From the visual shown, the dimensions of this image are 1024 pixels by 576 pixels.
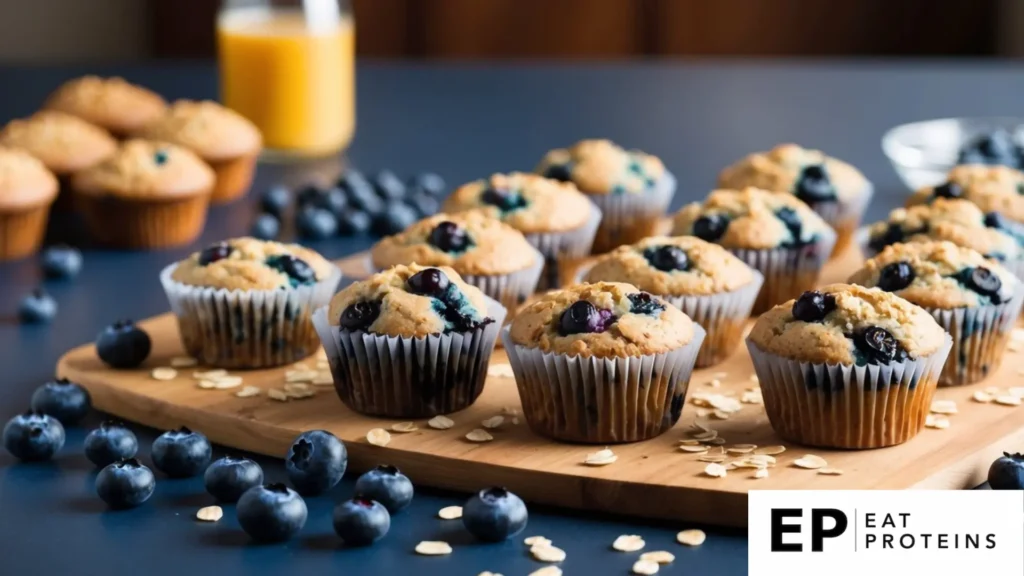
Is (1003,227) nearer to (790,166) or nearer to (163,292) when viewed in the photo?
(790,166)

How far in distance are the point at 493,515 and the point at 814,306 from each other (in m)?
0.70

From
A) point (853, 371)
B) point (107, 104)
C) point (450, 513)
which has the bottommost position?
point (450, 513)

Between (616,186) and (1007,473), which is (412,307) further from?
(616,186)

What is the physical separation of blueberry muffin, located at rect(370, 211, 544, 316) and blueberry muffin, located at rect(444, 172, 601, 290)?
0.74ft

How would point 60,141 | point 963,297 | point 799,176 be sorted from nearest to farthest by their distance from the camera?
1. point 963,297
2. point 799,176
3. point 60,141

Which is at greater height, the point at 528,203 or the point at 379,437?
the point at 528,203

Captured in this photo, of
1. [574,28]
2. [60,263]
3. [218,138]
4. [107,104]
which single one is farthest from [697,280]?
[574,28]

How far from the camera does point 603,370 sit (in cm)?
260

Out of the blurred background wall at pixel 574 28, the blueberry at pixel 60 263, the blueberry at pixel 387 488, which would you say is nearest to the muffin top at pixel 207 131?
the blueberry at pixel 60 263

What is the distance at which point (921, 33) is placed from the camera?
284 inches

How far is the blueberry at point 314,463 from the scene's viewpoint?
2439mm

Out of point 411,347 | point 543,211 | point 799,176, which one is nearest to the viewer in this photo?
point 411,347

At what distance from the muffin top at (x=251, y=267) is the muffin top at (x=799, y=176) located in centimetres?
118

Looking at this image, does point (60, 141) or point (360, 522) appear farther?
point (60, 141)
